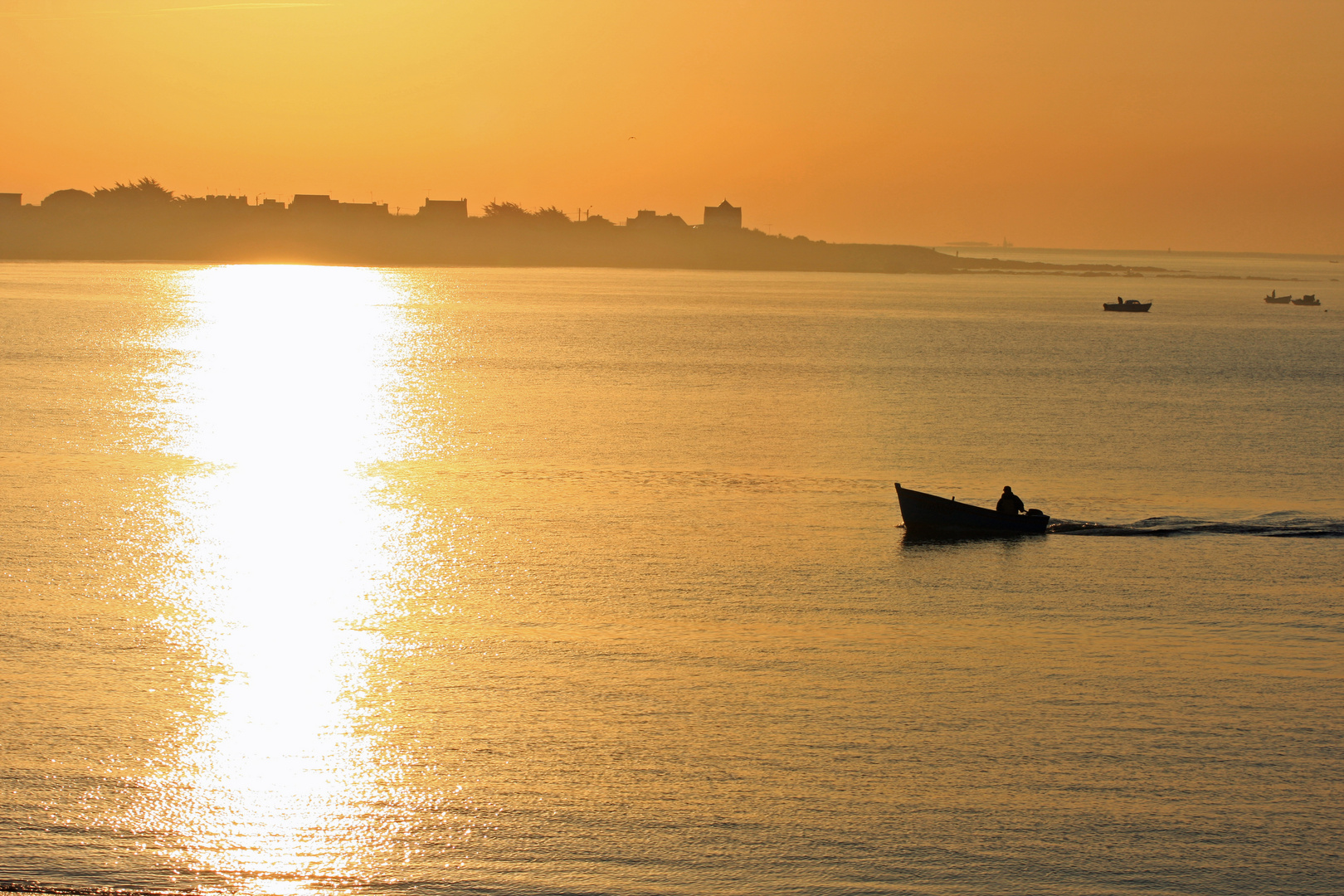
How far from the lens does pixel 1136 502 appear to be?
118 ft

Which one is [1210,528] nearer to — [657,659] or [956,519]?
[956,519]

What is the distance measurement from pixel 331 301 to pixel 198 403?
428ft

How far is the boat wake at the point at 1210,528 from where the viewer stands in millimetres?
31812

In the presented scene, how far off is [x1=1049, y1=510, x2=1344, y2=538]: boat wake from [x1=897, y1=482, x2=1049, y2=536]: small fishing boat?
105 cm

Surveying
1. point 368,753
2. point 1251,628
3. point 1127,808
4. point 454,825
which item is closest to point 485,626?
point 368,753

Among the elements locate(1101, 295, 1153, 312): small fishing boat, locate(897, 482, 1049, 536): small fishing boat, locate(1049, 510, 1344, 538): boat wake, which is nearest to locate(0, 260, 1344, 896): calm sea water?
locate(1049, 510, 1344, 538): boat wake

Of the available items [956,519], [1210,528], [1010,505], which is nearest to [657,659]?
[956,519]

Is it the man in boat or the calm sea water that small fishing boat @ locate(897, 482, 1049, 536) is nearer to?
the man in boat

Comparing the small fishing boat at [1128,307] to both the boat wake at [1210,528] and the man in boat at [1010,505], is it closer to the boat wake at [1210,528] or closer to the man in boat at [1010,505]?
the boat wake at [1210,528]

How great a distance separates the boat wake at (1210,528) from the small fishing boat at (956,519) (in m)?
1.05

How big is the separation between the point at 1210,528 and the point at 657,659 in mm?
18563

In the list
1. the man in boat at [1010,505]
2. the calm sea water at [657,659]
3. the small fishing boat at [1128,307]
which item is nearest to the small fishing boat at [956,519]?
the man in boat at [1010,505]

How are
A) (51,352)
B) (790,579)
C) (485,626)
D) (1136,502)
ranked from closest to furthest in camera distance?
(485,626), (790,579), (1136,502), (51,352)

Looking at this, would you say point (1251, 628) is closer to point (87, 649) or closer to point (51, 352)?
point (87, 649)
